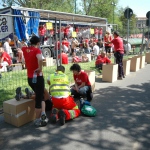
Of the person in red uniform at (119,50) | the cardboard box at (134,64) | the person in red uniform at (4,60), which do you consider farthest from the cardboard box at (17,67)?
the cardboard box at (134,64)

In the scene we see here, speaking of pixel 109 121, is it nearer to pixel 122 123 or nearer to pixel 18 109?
pixel 122 123

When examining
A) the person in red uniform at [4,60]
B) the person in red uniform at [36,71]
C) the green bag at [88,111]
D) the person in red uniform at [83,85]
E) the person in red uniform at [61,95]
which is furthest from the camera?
the person in red uniform at [4,60]

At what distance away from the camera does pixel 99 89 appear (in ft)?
22.2

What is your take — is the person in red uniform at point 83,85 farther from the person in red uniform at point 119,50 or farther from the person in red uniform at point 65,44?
the person in red uniform at point 65,44

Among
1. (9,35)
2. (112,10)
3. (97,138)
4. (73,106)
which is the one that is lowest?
(97,138)

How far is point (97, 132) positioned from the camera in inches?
149

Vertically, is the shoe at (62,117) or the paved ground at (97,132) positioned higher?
the shoe at (62,117)

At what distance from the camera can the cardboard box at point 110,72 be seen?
305 inches

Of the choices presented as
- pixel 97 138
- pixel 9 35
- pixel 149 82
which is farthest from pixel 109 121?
pixel 9 35

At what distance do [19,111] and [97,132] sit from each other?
62.7 inches

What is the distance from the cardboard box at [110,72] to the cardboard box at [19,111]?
4.19 m

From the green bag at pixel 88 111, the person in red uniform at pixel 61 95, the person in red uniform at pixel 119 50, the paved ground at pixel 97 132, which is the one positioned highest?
the person in red uniform at pixel 119 50

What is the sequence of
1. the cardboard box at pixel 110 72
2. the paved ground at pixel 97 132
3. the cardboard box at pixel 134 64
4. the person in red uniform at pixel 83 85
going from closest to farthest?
the paved ground at pixel 97 132 → the person in red uniform at pixel 83 85 → the cardboard box at pixel 110 72 → the cardboard box at pixel 134 64

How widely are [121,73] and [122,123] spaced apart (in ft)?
14.6
